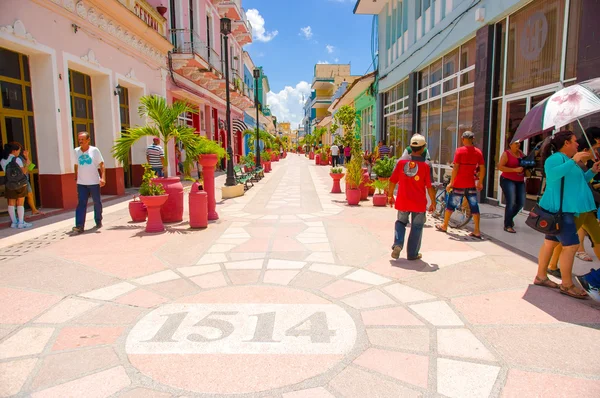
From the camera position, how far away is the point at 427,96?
1398 centimetres

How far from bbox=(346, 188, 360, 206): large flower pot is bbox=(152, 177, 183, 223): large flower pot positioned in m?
4.35

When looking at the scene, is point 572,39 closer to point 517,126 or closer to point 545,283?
point 517,126

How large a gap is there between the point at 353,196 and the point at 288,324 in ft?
23.4

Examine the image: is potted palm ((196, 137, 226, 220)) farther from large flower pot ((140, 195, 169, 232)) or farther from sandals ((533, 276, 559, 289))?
sandals ((533, 276, 559, 289))

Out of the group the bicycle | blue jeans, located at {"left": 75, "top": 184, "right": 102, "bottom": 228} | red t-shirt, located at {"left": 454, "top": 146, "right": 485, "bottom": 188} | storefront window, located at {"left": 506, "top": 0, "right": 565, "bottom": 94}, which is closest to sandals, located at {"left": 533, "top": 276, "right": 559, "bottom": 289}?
red t-shirt, located at {"left": 454, "top": 146, "right": 485, "bottom": 188}

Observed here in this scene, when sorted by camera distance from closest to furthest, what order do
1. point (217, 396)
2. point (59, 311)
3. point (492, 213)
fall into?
point (217, 396) < point (59, 311) < point (492, 213)

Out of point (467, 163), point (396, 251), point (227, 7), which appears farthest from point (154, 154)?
point (227, 7)

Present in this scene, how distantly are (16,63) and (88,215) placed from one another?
143 inches

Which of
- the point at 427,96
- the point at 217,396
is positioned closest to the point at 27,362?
the point at 217,396

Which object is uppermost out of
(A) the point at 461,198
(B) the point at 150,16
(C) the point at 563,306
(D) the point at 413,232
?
(B) the point at 150,16

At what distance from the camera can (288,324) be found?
340 centimetres

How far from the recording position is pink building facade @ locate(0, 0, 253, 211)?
8.46 m

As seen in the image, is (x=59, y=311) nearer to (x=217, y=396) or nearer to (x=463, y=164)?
(x=217, y=396)

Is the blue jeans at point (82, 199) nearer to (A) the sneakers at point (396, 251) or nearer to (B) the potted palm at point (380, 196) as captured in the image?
(A) the sneakers at point (396, 251)
